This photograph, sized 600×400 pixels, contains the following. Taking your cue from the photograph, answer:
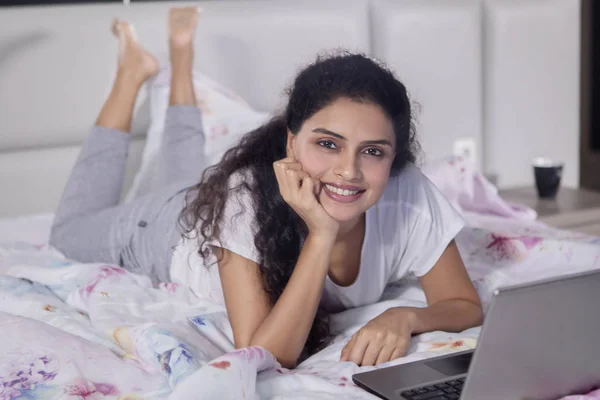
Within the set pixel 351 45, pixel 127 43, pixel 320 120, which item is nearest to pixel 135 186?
pixel 127 43

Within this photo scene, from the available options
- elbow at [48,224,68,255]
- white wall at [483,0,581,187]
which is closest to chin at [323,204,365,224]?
elbow at [48,224,68,255]

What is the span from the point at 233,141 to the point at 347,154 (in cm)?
100

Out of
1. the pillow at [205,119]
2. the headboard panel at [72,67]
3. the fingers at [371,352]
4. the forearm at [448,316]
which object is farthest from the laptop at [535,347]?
the headboard panel at [72,67]

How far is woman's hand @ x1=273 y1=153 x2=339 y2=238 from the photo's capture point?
51.4 inches

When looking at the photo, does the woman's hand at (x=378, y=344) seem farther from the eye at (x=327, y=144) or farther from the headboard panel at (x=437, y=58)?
the headboard panel at (x=437, y=58)

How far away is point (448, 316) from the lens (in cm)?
143

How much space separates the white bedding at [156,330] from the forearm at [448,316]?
0.06 ft

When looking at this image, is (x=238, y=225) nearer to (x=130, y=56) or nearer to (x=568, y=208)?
(x=130, y=56)

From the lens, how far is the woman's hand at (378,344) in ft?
4.19

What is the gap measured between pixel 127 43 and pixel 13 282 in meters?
0.89

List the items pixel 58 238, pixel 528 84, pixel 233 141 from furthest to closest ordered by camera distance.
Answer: pixel 528 84
pixel 233 141
pixel 58 238

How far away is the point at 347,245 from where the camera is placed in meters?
1.53


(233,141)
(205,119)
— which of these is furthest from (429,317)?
(205,119)

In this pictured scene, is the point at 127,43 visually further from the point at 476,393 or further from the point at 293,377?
the point at 476,393
